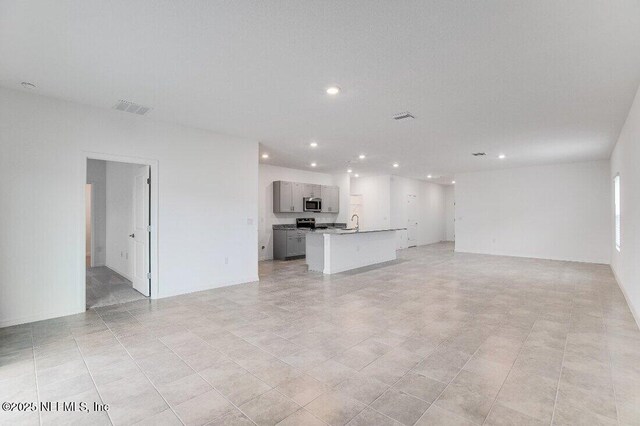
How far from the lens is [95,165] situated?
772 cm

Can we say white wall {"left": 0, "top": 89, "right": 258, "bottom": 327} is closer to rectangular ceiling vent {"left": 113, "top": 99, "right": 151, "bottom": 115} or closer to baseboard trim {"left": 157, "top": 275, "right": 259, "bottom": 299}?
baseboard trim {"left": 157, "top": 275, "right": 259, "bottom": 299}

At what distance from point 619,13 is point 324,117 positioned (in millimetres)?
3179

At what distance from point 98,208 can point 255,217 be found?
4666 mm

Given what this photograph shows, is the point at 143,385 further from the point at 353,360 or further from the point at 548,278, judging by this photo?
the point at 548,278

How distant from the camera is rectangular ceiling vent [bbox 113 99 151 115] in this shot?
4.04m

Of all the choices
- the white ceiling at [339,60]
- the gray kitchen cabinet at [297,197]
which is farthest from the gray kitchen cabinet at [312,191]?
the white ceiling at [339,60]

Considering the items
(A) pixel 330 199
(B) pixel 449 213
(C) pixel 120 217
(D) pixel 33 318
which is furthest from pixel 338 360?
(B) pixel 449 213

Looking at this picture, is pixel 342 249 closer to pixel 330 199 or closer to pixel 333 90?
pixel 330 199

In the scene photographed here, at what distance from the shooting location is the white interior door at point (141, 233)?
15.9 ft

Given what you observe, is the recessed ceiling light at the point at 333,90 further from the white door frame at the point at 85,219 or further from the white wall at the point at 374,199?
the white wall at the point at 374,199

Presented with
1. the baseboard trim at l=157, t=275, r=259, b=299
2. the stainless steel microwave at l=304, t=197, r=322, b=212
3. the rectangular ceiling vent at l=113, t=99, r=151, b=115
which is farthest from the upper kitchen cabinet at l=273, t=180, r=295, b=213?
the rectangular ceiling vent at l=113, t=99, r=151, b=115

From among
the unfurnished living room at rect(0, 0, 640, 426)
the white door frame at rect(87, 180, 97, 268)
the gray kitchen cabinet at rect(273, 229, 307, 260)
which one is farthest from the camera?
the gray kitchen cabinet at rect(273, 229, 307, 260)

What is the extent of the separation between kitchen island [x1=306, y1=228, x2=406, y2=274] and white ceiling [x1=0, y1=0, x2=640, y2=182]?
102 inches

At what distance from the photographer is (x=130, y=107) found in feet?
13.7
